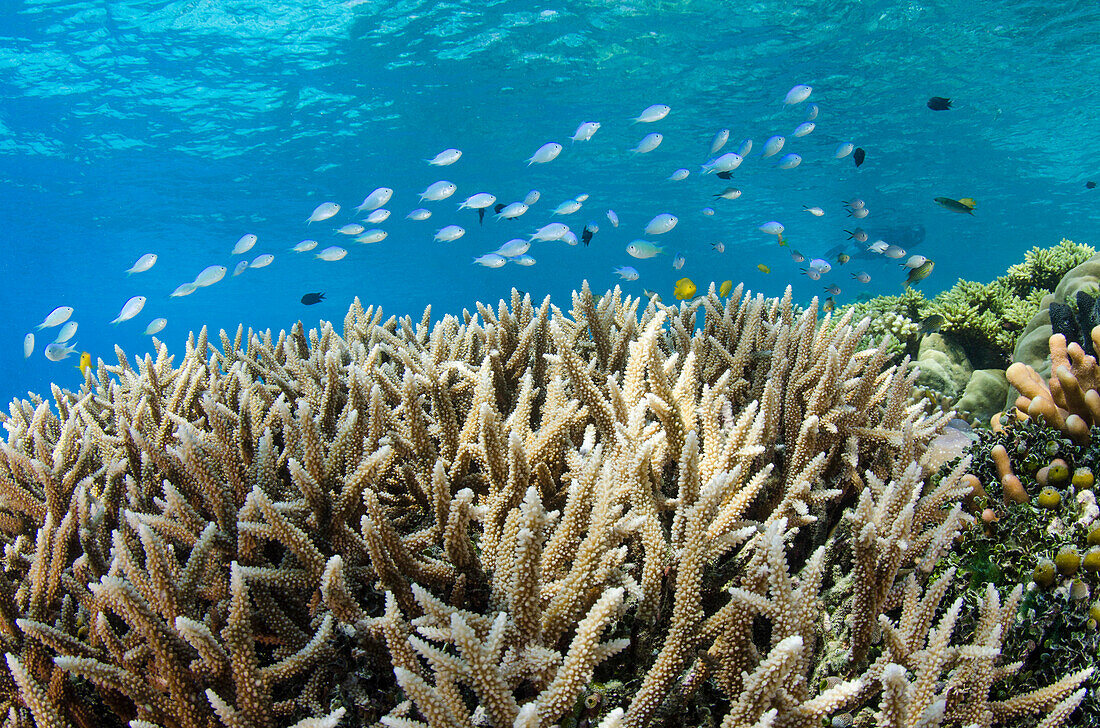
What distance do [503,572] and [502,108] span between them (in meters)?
31.3

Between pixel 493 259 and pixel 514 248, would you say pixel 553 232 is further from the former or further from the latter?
pixel 493 259

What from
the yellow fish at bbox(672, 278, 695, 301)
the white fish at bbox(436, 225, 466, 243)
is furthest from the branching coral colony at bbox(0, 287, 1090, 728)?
the white fish at bbox(436, 225, 466, 243)

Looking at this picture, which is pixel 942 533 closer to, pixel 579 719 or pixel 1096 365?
pixel 579 719

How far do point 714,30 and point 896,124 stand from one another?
1549 centimetres

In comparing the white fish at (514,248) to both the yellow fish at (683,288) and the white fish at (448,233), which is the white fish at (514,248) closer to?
the white fish at (448,233)

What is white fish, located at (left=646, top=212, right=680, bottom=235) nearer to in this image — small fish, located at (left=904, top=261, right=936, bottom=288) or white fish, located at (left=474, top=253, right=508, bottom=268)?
white fish, located at (left=474, top=253, right=508, bottom=268)

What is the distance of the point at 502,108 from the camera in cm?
2873

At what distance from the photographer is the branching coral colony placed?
1.46 meters

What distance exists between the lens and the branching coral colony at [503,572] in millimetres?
1456

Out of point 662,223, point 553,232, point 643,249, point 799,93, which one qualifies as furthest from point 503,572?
point 799,93

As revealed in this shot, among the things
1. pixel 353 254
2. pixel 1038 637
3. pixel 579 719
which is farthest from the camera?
pixel 353 254

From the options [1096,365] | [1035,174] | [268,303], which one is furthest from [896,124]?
[268,303]

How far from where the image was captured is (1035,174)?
38281 mm

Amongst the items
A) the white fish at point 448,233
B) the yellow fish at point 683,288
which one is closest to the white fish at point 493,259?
the white fish at point 448,233
